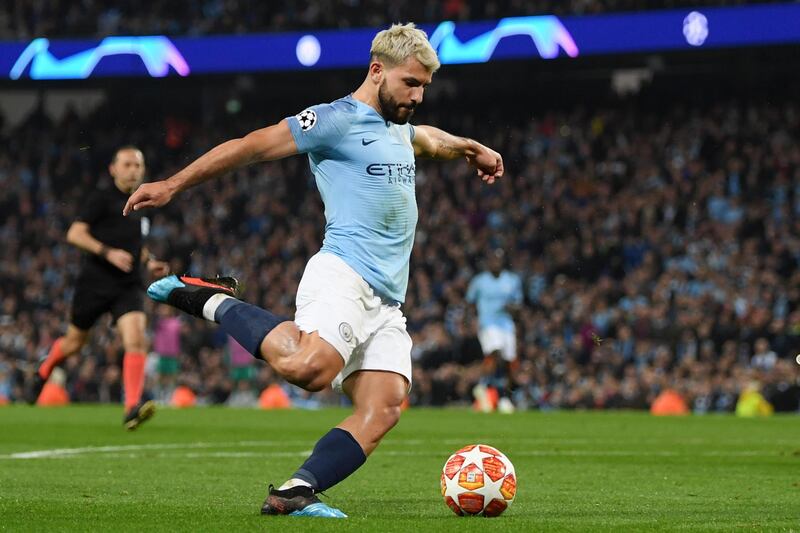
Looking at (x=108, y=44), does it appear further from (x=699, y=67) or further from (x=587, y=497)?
(x=587, y=497)

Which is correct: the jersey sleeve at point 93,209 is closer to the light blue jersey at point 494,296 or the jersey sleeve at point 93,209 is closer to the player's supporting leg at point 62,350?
the player's supporting leg at point 62,350

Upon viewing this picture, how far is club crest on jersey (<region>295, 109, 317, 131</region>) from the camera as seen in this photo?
562 centimetres

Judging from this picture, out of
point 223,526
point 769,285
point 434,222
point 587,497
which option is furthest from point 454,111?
point 223,526

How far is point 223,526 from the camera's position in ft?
16.8

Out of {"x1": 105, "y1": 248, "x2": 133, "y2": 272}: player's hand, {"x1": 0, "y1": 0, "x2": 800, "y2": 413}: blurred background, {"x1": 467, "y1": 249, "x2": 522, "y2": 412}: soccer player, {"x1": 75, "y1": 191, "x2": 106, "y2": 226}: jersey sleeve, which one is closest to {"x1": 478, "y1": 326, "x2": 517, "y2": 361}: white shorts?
{"x1": 467, "y1": 249, "x2": 522, "y2": 412}: soccer player

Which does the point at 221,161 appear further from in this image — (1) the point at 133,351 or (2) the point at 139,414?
(1) the point at 133,351

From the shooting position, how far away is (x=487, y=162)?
659cm

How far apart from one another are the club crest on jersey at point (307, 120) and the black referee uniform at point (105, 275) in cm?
627

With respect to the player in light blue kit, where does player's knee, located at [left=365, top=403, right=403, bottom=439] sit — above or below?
below

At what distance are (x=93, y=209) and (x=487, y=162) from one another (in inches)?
232

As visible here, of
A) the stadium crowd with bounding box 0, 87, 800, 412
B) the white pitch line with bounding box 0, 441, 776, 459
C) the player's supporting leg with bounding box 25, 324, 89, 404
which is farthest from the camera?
the stadium crowd with bounding box 0, 87, 800, 412

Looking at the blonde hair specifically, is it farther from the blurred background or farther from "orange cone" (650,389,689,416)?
"orange cone" (650,389,689,416)

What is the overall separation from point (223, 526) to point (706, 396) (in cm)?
1551

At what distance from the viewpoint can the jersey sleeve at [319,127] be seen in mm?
5621
